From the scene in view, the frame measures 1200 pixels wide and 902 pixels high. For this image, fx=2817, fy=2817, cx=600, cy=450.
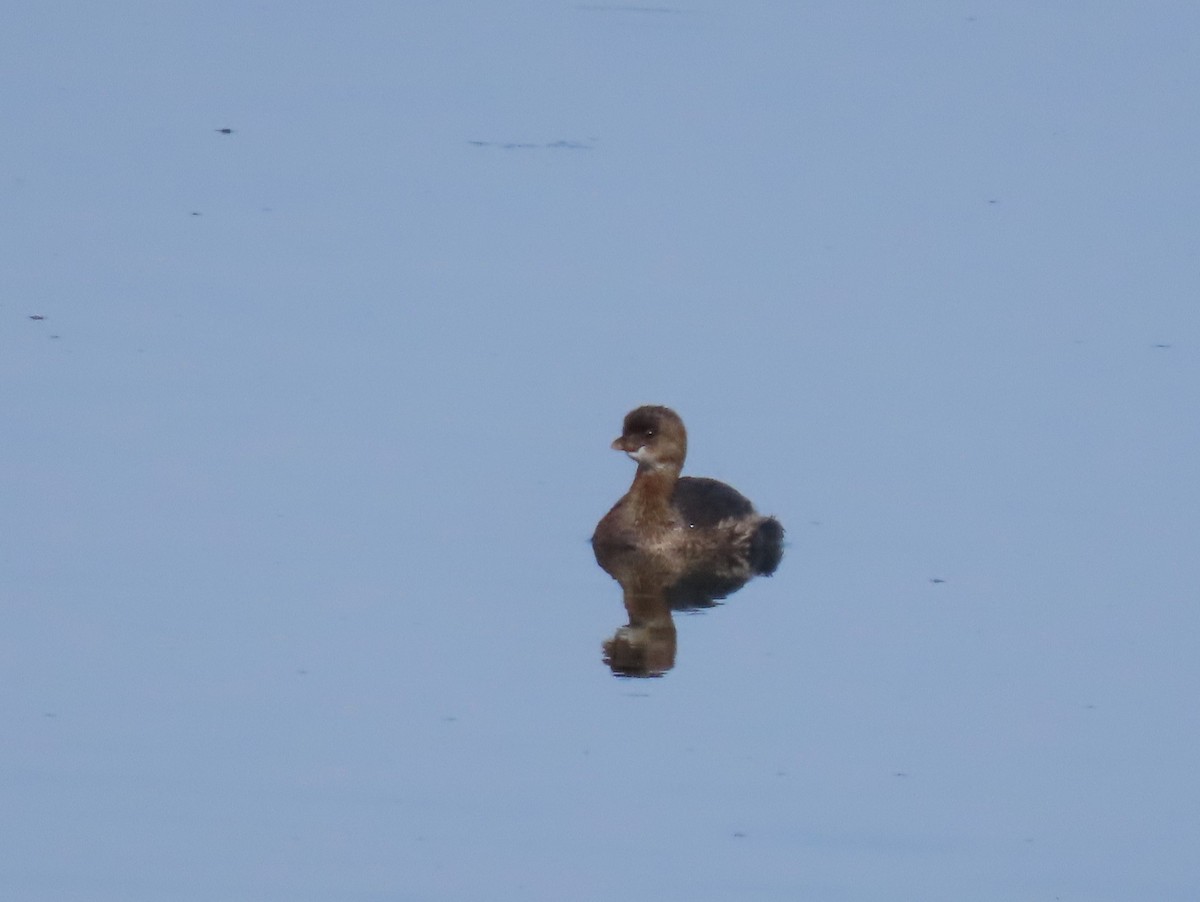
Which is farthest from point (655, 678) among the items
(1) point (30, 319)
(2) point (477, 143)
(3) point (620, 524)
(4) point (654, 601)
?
(2) point (477, 143)

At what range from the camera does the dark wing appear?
14.6 meters

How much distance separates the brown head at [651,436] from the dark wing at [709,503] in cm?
21

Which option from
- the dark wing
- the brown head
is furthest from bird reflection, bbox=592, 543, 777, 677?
the brown head

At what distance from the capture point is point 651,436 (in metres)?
14.8

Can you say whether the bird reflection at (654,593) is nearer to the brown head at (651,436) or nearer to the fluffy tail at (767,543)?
the fluffy tail at (767,543)

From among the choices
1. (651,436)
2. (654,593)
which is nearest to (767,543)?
(651,436)

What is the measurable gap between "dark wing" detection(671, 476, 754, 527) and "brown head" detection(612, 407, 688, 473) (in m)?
0.21

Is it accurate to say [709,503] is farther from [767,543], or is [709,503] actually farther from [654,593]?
[654,593]

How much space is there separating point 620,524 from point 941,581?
7.27 feet

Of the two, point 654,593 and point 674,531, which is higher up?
point 654,593

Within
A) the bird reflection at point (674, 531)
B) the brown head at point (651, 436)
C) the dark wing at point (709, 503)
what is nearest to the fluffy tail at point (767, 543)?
the bird reflection at point (674, 531)

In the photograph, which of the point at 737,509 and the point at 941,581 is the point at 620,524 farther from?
the point at 941,581

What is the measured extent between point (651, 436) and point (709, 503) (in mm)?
464

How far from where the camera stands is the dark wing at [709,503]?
14.6 metres
